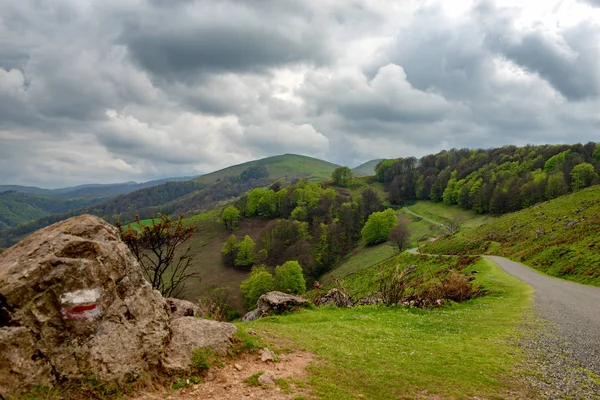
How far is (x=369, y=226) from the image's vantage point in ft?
391

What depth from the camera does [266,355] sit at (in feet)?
41.0

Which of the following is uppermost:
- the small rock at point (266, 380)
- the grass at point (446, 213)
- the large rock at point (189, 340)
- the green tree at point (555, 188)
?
the green tree at point (555, 188)

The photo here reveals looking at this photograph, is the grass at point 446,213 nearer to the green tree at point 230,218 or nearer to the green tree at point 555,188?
the green tree at point 555,188

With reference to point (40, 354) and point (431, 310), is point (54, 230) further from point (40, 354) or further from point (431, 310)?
point (431, 310)

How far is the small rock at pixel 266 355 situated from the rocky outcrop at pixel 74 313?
343 centimetres

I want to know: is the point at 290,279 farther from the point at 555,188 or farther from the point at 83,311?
the point at 555,188

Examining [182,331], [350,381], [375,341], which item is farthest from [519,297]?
[182,331]

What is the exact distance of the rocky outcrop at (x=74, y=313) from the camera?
7.90 m

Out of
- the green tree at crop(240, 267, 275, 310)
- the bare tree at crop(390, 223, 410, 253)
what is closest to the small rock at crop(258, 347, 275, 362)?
the green tree at crop(240, 267, 275, 310)

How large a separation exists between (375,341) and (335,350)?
3172 mm

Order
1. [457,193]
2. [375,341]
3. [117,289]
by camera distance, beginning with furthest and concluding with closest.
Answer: [457,193] → [375,341] → [117,289]

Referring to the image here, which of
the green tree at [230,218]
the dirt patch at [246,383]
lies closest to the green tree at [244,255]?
the green tree at [230,218]

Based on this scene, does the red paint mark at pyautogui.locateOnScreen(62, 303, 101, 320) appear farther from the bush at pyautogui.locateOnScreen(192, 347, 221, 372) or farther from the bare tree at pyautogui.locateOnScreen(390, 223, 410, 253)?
the bare tree at pyautogui.locateOnScreen(390, 223, 410, 253)

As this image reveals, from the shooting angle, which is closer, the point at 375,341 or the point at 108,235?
the point at 108,235
